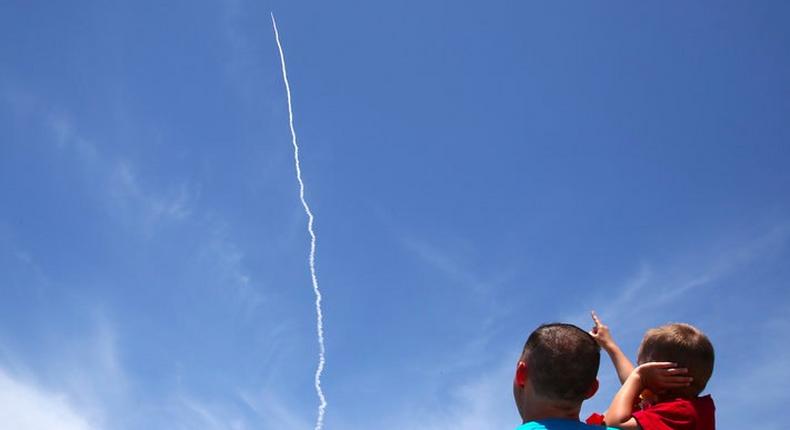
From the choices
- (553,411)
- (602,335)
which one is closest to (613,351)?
(602,335)

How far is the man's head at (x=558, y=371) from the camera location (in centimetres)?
550

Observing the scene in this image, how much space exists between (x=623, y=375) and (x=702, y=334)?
103 centimetres

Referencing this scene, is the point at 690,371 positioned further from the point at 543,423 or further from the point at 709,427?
the point at 543,423

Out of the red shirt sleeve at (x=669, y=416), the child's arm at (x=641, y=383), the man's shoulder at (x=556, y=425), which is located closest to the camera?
the man's shoulder at (x=556, y=425)

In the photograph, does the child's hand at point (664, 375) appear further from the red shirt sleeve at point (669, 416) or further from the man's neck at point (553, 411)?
the man's neck at point (553, 411)

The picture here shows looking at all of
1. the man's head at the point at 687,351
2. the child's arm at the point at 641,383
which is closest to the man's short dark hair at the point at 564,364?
the child's arm at the point at 641,383

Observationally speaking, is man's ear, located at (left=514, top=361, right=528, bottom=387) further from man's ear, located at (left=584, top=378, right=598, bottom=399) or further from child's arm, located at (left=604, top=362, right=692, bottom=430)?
child's arm, located at (left=604, top=362, right=692, bottom=430)

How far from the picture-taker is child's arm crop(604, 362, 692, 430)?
631 centimetres

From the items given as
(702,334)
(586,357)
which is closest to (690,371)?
(702,334)

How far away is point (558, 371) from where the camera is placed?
549cm

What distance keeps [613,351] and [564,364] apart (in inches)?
87.1

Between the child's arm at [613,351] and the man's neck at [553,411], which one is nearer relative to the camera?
the man's neck at [553,411]

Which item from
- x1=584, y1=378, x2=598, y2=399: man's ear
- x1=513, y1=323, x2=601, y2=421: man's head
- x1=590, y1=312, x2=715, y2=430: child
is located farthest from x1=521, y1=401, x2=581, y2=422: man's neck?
x1=590, y1=312, x2=715, y2=430: child

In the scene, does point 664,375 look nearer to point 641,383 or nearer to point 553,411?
point 641,383
